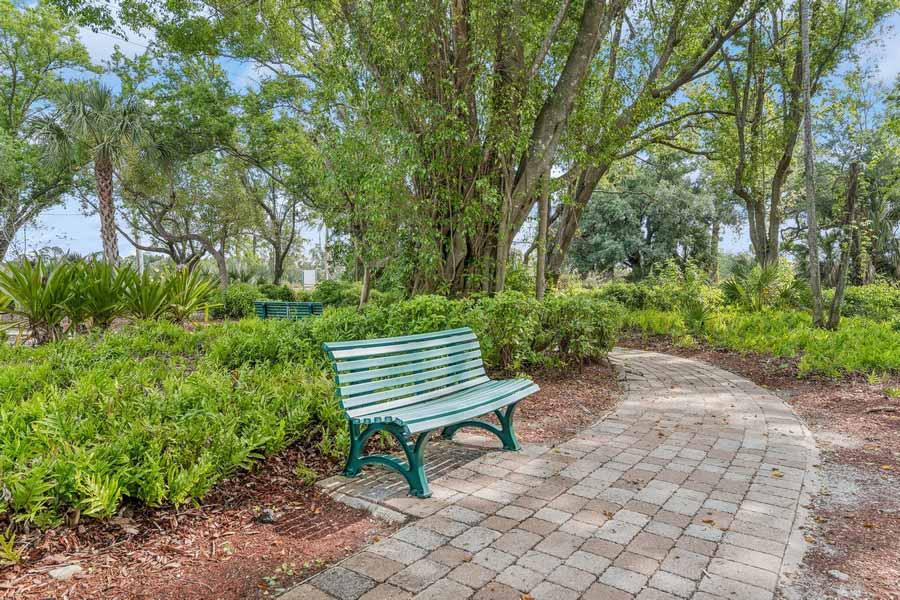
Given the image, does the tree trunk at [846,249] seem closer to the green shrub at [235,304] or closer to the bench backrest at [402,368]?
the bench backrest at [402,368]

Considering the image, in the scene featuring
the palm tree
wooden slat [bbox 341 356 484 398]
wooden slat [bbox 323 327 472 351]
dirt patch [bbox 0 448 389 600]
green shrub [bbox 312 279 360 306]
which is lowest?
→ dirt patch [bbox 0 448 389 600]

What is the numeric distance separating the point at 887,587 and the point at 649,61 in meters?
11.7

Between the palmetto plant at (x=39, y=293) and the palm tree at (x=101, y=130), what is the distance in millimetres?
9773

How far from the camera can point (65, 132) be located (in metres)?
16.0

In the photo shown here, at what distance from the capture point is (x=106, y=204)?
1645 centimetres

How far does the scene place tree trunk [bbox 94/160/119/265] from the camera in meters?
16.3

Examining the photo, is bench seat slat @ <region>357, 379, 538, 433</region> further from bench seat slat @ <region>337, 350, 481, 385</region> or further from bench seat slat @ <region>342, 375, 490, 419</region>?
bench seat slat @ <region>337, 350, 481, 385</region>

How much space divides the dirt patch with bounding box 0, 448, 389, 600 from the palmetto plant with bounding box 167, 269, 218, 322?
6178mm

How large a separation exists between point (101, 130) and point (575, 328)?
51.2 feet

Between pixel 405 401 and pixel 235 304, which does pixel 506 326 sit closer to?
pixel 405 401

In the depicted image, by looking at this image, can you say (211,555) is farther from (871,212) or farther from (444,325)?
(871,212)

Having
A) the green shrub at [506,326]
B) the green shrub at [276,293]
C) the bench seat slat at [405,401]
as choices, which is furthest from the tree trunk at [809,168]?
the green shrub at [276,293]

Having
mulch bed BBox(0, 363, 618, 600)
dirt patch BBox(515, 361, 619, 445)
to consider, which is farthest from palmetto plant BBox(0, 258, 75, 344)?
dirt patch BBox(515, 361, 619, 445)

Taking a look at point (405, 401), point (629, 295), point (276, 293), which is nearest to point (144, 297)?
point (405, 401)
